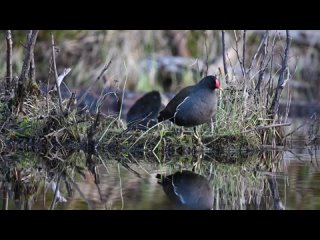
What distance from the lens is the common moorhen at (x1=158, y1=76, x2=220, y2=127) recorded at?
9.34 m

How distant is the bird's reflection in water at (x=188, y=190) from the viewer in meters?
6.49

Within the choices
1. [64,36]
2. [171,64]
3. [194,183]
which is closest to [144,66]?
[171,64]

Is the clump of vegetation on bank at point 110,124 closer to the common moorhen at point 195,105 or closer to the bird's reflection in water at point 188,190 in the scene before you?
the common moorhen at point 195,105

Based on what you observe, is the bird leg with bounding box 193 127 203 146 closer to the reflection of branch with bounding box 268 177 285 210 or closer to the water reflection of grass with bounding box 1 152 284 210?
the water reflection of grass with bounding box 1 152 284 210

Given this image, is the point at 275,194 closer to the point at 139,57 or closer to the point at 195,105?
the point at 195,105

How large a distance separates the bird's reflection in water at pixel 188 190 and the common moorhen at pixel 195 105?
4.15 feet

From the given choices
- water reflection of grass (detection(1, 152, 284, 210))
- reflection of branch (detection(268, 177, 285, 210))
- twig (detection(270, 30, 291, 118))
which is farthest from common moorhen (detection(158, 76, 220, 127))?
reflection of branch (detection(268, 177, 285, 210))

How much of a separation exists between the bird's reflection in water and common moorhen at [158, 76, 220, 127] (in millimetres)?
1266

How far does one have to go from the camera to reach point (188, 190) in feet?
23.5

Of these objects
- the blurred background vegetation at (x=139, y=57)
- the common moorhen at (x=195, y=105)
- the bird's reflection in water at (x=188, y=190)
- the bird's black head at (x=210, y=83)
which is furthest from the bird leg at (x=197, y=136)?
the blurred background vegetation at (x=139, y=57)

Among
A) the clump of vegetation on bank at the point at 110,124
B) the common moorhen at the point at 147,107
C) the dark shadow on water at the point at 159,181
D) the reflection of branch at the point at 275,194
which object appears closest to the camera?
A: the reflection of branch at the point at 275,194
